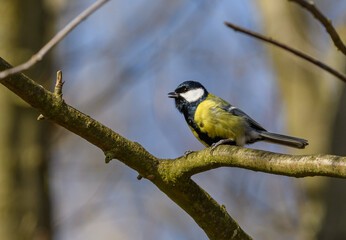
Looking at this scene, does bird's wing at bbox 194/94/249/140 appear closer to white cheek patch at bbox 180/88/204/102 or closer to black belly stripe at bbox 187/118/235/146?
black belly stripe at bbox 187/118/235/146

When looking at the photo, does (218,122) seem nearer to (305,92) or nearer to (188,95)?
(188,95)

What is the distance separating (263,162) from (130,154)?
26.3 inches

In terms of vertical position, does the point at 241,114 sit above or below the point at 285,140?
above

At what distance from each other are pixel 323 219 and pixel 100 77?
13.6 ft

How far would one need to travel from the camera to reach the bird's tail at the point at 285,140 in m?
3.31

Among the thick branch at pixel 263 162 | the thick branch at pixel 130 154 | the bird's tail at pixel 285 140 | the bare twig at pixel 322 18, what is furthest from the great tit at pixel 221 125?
the bare twig at pixel 322 18

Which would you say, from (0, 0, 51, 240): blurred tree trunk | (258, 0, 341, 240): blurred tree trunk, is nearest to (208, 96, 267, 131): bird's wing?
(258, 0, 341, 240): blurred tree trunk

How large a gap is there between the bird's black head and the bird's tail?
653 millimetres

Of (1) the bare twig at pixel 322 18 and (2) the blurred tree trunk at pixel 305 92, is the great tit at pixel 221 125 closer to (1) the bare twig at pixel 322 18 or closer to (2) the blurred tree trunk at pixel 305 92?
(2) the blurred tree trunk at pixel 305 92

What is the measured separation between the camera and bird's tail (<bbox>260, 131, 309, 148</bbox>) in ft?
10.8

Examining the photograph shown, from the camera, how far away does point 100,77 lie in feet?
23.3

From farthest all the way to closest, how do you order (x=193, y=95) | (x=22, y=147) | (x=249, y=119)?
(x=193, y=95)
(x=249, y=119)
(x=22, y=147)

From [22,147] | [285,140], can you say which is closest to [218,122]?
[285,140]

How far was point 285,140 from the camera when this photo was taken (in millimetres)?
3424
